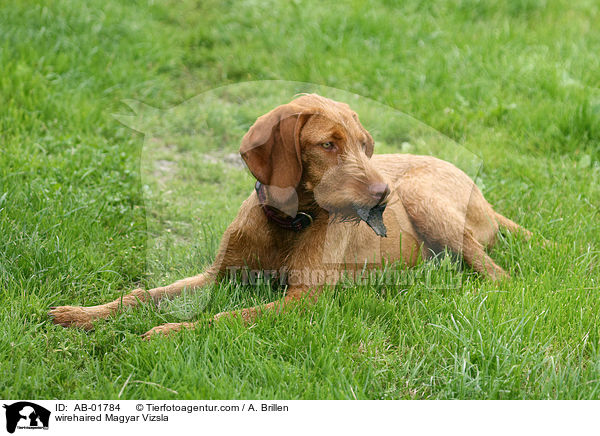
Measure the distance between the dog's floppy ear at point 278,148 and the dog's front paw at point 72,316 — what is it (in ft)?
4.30

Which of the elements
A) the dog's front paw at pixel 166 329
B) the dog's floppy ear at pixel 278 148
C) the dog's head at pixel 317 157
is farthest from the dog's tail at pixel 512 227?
the dog's front paw at pixel 166 329

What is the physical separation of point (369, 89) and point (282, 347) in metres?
4.38

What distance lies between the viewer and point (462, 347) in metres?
3.58

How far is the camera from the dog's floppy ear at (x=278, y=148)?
140 inches

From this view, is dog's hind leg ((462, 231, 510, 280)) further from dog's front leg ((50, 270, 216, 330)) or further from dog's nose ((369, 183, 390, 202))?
dog's front leg ((50, 270, 216, 330))

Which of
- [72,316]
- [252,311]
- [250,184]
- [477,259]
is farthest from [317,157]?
[72,316]

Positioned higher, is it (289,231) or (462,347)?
(289,231)

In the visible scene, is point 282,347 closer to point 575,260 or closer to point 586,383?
point 586,383

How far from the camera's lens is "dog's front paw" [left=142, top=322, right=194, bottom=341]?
364 centimetres

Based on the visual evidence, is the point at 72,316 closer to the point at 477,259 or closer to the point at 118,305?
the point at 118,305
